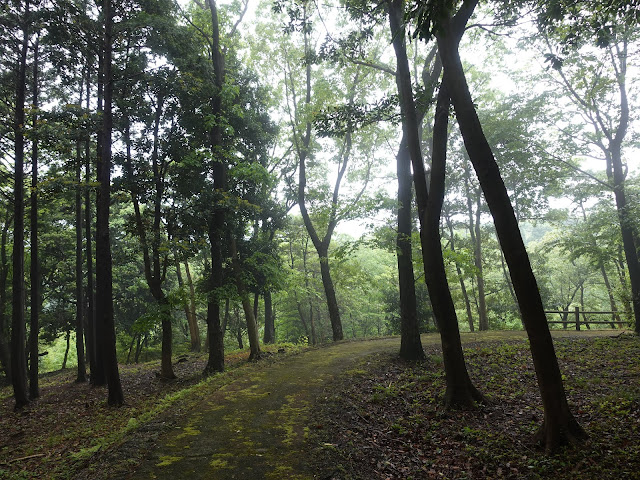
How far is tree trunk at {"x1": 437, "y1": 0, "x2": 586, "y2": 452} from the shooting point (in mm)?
4730

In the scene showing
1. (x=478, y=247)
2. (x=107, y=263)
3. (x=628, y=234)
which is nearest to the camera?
(x=107, y=263)

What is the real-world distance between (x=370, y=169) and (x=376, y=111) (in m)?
12.8

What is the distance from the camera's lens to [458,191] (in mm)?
22016

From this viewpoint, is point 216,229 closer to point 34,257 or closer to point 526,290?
point 34,257

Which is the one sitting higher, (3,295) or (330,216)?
(330,216)

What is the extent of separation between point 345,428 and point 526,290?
11.3ft

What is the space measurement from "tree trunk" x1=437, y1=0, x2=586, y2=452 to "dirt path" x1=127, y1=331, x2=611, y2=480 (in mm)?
3295

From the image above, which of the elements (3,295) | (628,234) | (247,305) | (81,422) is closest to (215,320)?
(247,305)

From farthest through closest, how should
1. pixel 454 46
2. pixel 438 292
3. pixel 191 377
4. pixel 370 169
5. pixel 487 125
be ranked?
pixel 370 169 → pixel 487 125 → pixel 191 377 → pixel 438 292 → pixel 454 46

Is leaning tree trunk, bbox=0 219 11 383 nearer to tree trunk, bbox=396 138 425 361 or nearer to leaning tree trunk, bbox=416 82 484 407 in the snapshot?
tree trunk, bbox=396 138 425 361

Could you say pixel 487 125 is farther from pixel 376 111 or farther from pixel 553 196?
pixel 376 111

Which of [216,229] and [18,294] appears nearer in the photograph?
[18,294]

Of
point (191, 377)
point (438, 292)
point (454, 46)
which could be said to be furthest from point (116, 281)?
point (454, 46)

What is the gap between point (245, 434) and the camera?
5461 mm
